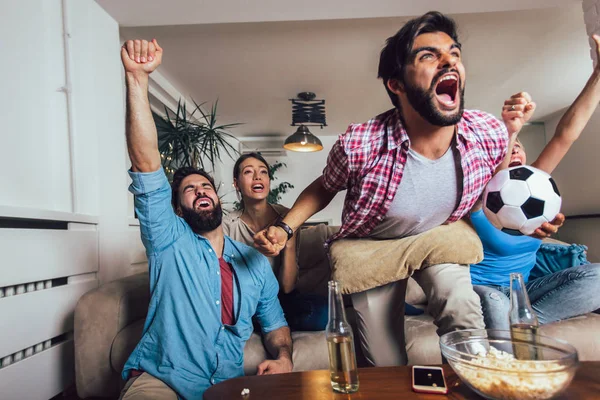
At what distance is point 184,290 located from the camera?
4.13 feet

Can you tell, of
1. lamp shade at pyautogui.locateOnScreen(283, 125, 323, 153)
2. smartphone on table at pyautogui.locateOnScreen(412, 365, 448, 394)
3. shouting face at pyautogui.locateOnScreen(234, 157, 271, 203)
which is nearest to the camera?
smartphone on table at pyautogui.locateOnScreen(412, 365, 448, 394)

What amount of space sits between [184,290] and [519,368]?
3.25 feet

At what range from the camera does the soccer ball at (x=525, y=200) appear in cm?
106

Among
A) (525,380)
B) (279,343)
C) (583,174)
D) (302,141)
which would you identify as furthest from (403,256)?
(583,174)

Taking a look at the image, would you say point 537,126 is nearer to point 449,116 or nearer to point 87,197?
point 449,116

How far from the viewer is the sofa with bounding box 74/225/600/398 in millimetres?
1479

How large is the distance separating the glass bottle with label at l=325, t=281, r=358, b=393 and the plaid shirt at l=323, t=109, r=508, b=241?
563 millimetres

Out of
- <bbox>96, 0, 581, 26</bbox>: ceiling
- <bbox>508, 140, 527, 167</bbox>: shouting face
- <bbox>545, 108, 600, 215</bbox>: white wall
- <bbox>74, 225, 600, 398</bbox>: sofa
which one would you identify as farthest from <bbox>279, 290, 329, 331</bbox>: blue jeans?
<bbox>545, 108, 600, 215</bbox>: white wall

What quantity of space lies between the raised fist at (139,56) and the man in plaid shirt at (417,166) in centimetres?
64

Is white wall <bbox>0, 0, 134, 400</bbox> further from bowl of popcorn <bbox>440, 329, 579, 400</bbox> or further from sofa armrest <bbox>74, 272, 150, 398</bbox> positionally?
bowl of popcorn <bbox>440, 329, 579, 400</bbox>

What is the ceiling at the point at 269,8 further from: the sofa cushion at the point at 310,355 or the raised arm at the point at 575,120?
the sofa cushion at the point at 310,355

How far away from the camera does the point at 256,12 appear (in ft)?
7.73

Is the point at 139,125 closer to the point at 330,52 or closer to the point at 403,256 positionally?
the point at 403,256

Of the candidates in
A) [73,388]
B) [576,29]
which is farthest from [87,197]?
[576,29]
